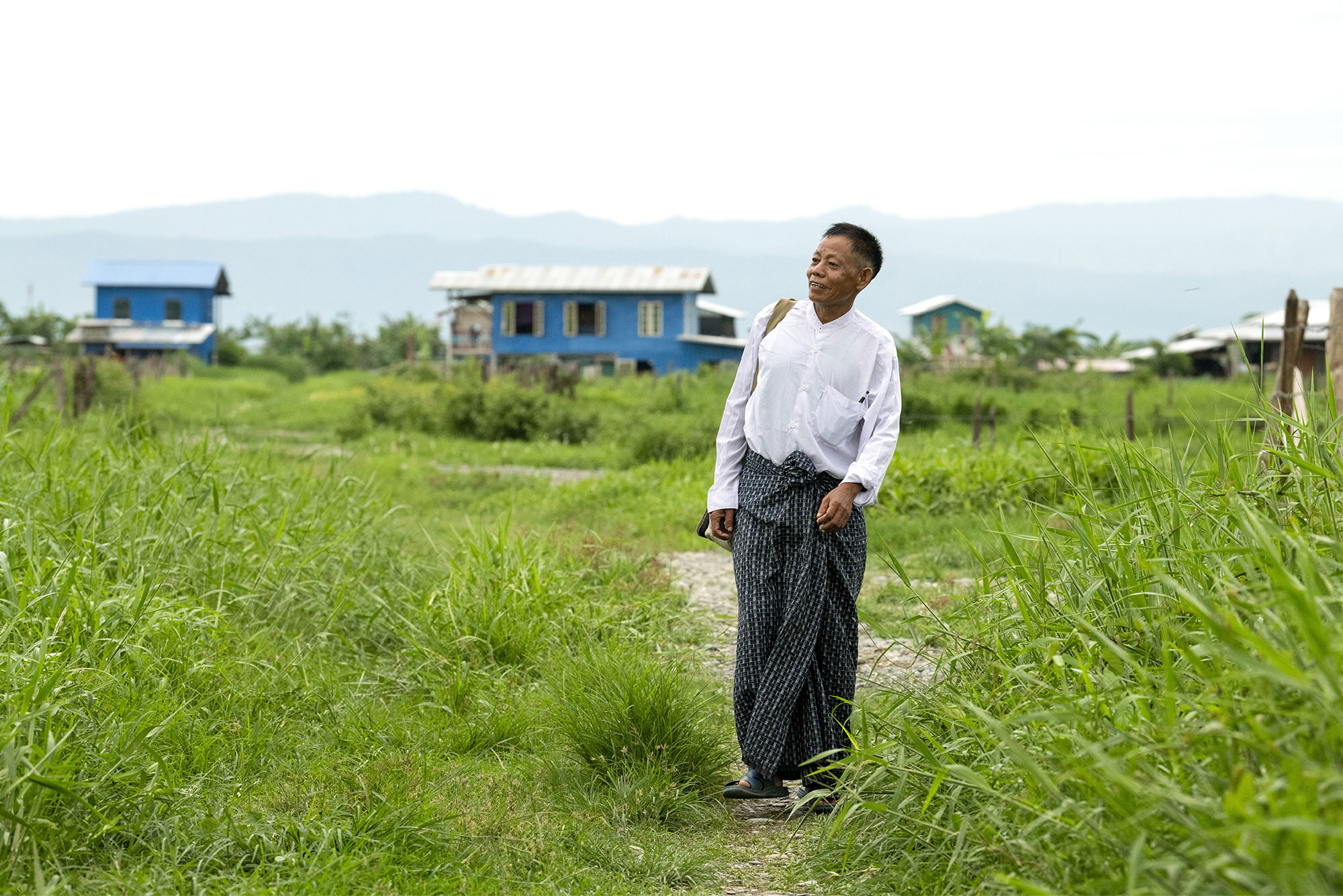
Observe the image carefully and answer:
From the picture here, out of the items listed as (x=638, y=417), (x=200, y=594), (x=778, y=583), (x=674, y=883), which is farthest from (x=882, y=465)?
(x=638, y=417)

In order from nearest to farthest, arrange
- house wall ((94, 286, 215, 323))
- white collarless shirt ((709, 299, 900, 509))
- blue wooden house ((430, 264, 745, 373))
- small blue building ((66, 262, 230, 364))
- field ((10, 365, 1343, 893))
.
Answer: field ((10, 365, 1343, 893)) → white collarless shirt ((709, 299, 900, 509)) → blue wooden house ((430, 264, 745, 373)) → small blue building ((66, 262, 230, 364)) → house wall ((94, 286, 215, 323))

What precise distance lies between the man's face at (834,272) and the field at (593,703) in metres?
0.77

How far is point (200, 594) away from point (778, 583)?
2356mm

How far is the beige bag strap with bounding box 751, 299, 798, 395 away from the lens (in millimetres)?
3545

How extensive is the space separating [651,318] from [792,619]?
3184 centimetres

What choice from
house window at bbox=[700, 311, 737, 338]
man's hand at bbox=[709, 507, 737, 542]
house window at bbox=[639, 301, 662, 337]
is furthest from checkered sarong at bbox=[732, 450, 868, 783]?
house window at bbox=[700, 311, 737, 338]

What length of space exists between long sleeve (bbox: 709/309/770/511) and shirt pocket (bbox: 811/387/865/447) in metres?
0.26

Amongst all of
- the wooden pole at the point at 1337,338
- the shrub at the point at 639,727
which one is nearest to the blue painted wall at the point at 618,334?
the wooden pole at the point at 1337,338

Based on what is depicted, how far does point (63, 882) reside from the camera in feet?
7.61

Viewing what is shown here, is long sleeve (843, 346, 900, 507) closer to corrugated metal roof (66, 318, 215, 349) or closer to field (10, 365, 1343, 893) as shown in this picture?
field (10, 365, 1343, 893)

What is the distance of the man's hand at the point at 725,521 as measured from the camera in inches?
142

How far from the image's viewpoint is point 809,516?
3.38 m

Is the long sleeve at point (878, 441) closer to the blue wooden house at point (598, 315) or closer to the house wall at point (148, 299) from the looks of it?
the blue wooden house at point (598, 315)

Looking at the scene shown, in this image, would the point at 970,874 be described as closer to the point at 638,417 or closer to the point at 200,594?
the point at 200,594
